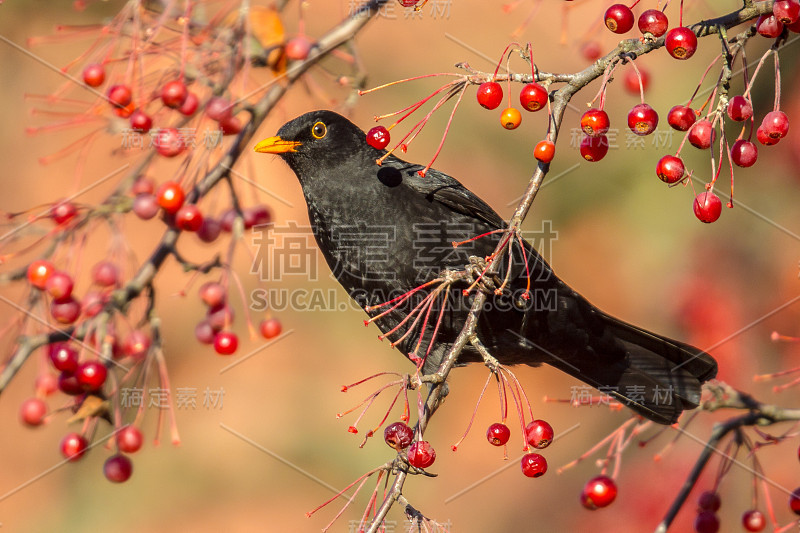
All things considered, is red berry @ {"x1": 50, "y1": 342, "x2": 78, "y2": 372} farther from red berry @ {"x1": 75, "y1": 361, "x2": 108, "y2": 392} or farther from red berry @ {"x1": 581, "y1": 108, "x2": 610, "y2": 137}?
red berry @ {"x1": 581, "y1": 108, "x2": 610, "y2": 137}

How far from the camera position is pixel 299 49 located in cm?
303

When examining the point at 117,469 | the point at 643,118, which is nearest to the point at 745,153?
the point at 643,118

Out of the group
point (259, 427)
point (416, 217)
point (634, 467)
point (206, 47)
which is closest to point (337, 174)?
point (416, 217)

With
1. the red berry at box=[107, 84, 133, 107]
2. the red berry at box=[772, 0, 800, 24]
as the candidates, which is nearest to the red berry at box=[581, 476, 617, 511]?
the red berry at box=[772, 0, 800, 24]

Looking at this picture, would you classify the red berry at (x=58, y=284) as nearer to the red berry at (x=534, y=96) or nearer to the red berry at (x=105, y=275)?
the red berry at (x=105, y=275)

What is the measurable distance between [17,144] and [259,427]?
354 centimetres

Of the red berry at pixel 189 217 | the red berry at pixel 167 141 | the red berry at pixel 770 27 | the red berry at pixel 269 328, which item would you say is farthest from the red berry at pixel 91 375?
the red berry at pixel 770 27

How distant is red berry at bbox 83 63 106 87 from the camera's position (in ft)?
9.77

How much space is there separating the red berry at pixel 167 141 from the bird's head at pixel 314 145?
1.86 ft

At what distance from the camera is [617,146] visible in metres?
5.41

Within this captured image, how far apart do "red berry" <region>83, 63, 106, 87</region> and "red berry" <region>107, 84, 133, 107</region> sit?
6 centimetres

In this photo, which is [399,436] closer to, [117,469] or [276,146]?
[117,469]

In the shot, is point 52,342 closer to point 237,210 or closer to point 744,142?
point 237,210

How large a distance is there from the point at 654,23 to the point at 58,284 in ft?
7.96
